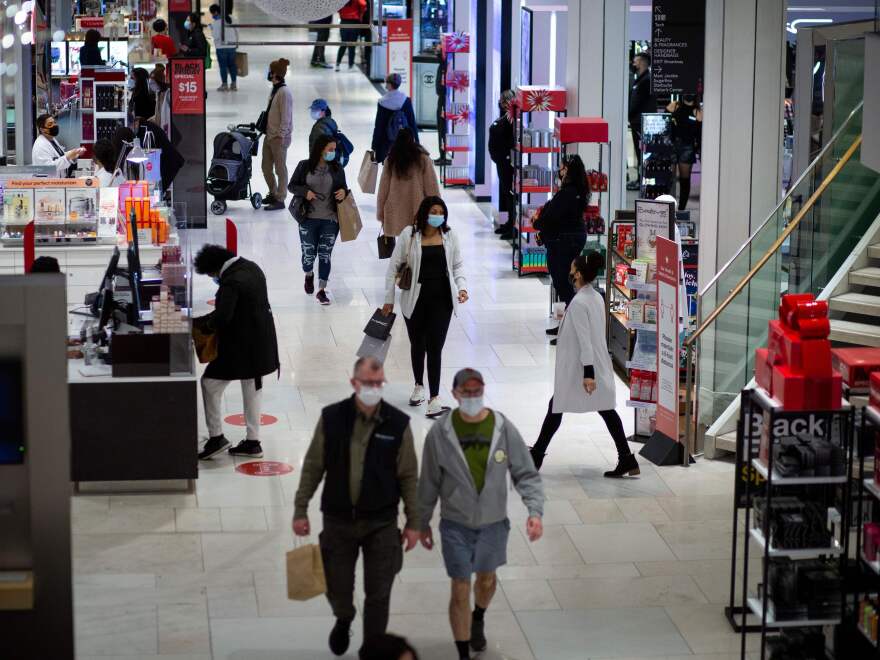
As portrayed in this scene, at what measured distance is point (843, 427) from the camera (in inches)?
271

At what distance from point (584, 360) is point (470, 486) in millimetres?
2671

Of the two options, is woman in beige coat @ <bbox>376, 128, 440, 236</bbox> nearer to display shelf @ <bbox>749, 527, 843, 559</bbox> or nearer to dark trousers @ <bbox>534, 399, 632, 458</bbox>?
dark trousers @ <bbox>534, 399, 632, 458</bbox>

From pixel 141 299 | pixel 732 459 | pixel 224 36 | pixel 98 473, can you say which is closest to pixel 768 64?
pixel 732 459

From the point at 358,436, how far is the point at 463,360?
595 centimetres

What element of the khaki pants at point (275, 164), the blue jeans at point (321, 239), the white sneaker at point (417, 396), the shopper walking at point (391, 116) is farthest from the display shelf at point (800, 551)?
A: the khaki pants at point (275, 164)

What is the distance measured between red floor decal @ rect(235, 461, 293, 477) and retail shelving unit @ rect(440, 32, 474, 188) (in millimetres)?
11250

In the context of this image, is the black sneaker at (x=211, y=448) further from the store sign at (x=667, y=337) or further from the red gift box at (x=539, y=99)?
the red gift box at (x=539, y=99)

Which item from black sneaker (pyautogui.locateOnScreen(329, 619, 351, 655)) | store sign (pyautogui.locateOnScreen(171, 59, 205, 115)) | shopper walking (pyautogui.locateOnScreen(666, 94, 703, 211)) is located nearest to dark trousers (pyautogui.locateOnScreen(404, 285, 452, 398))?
black sneaker (pyautogui.locateOnScreen(329, 619, 351, 655))

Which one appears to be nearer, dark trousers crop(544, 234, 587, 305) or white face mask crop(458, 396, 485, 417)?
white face mask crop(458, 396, 485, 417)

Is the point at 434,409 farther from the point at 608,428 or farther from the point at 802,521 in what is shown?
the point at 802,521

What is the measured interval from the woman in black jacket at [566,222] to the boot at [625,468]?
11.6ft

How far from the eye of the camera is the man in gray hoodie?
6.98 meters

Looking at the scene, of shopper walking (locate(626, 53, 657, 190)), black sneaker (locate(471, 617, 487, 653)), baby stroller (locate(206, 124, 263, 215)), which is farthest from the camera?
shopper walking (locate(626, 53, 657, 190))

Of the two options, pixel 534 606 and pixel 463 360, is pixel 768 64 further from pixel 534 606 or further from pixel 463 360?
pixel 534 606
